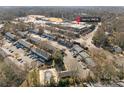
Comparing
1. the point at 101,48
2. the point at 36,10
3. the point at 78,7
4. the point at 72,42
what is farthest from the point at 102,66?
the point at 36,10

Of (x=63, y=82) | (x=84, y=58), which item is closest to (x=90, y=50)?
(x=84, y=58)

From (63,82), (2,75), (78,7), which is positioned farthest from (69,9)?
(2,75)

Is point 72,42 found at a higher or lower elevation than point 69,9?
lower

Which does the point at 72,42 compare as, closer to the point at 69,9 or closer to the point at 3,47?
the point at 69,9

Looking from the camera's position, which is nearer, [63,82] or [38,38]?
[63,82]

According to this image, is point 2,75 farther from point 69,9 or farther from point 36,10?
point 69,9

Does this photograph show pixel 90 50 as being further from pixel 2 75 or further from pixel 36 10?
pixel 2 75

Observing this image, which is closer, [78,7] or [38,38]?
[78,7]
